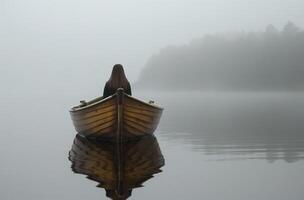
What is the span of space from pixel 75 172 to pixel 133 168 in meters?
1.76

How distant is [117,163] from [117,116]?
10.9 ft

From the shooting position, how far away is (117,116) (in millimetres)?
16438

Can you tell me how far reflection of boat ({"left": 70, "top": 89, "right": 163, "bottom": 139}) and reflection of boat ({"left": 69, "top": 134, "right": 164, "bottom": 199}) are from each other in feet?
1.92

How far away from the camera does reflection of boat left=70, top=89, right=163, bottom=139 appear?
16.1 metres

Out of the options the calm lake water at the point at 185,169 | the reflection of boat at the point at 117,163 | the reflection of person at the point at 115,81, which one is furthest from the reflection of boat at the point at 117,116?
the reflection of person at the point at 115,81

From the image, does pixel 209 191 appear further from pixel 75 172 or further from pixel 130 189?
pixel 75 172

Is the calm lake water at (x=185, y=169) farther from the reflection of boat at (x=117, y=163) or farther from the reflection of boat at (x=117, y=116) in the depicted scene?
the reflection of boat at (x=117, y=116)

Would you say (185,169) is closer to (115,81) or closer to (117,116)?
(117,116)

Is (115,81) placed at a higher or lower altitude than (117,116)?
higher

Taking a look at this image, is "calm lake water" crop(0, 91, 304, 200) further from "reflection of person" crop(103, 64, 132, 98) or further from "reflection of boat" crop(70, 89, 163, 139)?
"reflection of person" crop(103, 64, 132, 98)

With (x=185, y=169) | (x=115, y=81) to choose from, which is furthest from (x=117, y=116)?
(x=185, y=169)

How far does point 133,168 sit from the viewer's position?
498 inches

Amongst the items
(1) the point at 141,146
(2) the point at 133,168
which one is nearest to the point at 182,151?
(1) the point at 141,146

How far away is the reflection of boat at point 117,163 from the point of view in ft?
34.7
